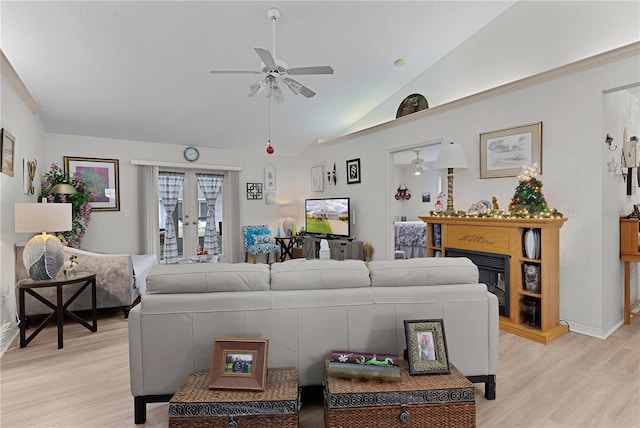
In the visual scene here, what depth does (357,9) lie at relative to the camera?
3.38 m

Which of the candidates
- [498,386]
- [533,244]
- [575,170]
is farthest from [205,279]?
[575,170]

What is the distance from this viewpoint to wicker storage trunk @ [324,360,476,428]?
1532 mm

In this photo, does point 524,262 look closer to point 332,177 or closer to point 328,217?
point 328,217

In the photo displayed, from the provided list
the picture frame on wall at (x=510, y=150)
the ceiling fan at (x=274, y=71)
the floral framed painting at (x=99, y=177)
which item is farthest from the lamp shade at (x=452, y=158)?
the floral framed painting at (x=99, y=177)

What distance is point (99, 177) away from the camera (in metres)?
5.55

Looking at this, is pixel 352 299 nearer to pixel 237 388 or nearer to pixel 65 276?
pixel 237 388

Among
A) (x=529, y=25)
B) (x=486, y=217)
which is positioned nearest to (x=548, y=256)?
(x=486, y=217)

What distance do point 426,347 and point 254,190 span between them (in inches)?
226

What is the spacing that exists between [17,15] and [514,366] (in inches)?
190

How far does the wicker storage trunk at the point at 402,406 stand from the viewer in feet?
5.03

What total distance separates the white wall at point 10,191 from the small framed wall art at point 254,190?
11.8ft

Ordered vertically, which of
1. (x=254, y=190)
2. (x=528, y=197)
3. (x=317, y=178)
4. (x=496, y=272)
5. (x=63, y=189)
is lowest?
(x=496, y=272)

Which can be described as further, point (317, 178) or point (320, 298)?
point (317, 178)

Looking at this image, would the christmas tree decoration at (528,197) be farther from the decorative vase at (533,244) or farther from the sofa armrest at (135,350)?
the sofa armrest at (135,350)
